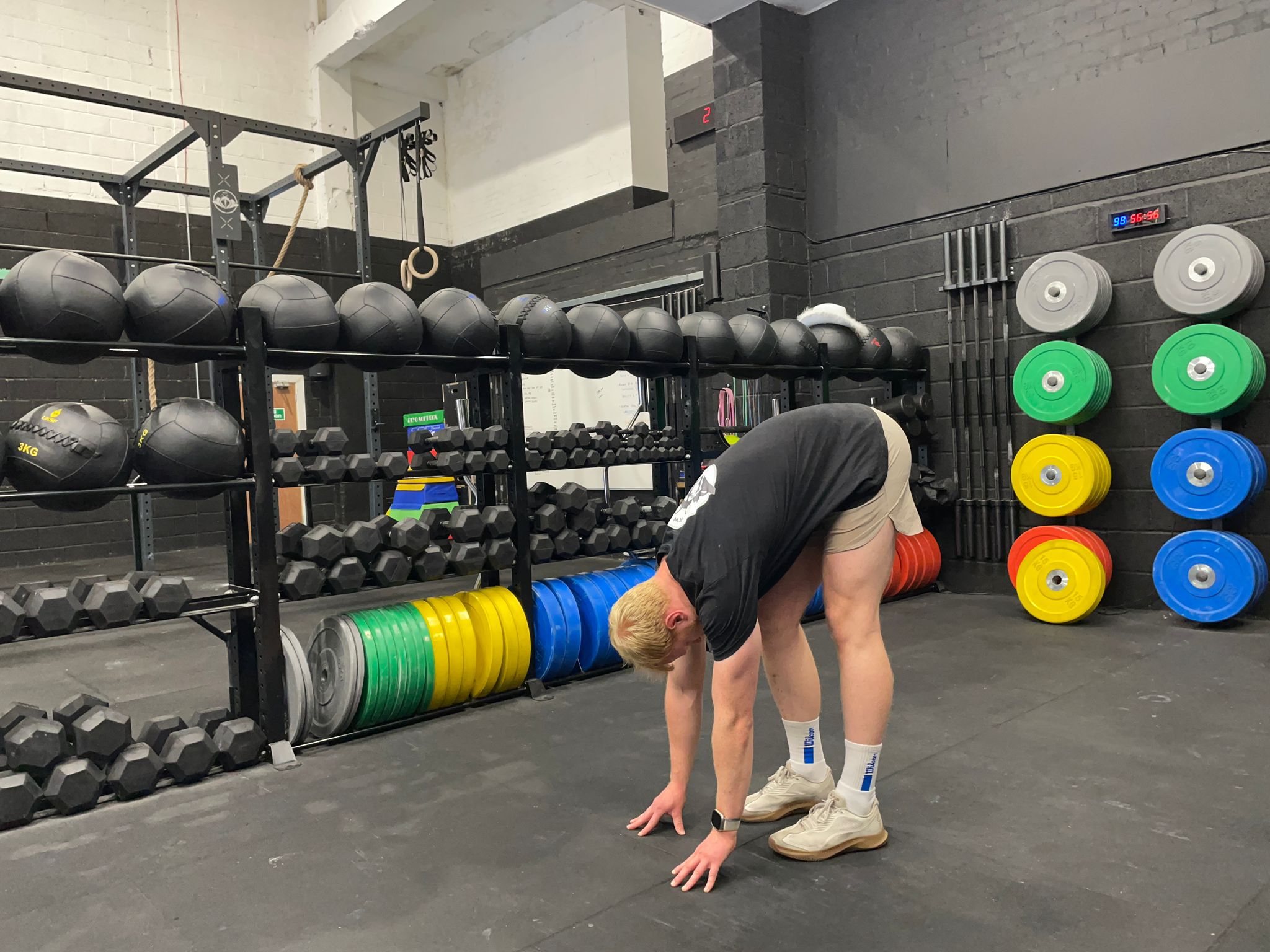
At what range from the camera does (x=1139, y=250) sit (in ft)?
13.8

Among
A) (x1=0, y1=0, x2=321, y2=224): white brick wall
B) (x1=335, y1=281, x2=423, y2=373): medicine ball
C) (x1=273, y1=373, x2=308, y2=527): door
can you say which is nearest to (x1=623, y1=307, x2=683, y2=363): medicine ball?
(x1=335, y1=281, x2=423, y2=373): medicine ball

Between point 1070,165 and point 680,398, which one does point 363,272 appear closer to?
point 680,398

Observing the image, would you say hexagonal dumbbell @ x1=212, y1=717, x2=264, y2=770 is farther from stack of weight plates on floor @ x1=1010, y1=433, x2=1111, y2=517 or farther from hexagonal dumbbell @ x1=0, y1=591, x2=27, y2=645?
stack of weight plates on floor @ x1=1010, y1=433, x2=1111, y2=517

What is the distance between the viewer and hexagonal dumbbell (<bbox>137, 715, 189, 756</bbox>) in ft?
8.57

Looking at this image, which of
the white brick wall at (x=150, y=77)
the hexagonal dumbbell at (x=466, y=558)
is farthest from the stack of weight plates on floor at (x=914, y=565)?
the white brick wall at (x=150, y=77)

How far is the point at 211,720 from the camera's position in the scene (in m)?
2.75

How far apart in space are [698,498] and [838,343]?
2920mm

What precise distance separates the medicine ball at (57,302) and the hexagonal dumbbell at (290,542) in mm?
784

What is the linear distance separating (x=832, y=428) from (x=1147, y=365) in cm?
304

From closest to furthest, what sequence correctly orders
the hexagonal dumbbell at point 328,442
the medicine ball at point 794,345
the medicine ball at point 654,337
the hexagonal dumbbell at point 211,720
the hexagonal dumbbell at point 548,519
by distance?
1. the hexagonal dumbbell at point 211,720
2. the hexagonal dumbbell at point 328,442
3. the hexagonal dumbbell at point 548,519
4. the medicine ball at point 654,337
5. the medicine ball at point 794,345

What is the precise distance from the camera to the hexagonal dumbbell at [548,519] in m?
3.53

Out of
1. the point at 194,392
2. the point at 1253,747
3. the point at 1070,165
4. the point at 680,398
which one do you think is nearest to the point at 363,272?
the point at 680,398

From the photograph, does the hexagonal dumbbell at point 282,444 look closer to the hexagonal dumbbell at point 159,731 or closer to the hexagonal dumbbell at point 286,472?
the hexagonal dumbbell at point 286,472

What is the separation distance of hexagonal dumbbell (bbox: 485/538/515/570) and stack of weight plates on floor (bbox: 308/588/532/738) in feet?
0.33
